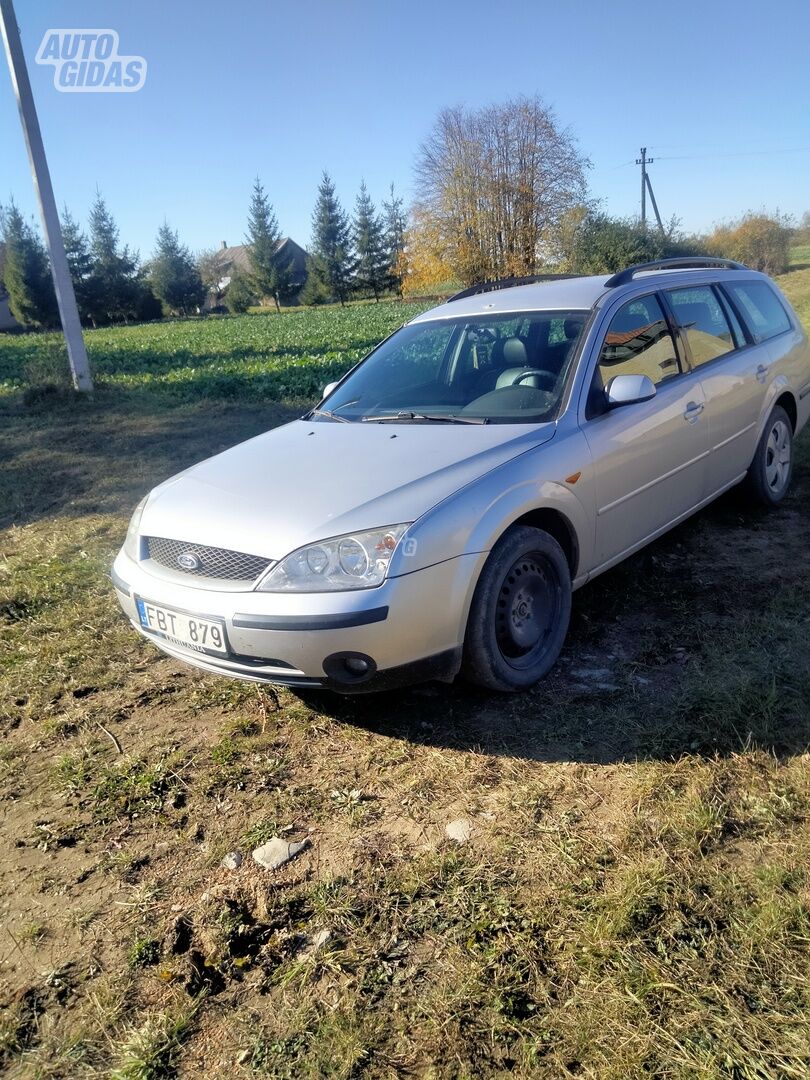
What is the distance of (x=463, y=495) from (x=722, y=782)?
135 cm

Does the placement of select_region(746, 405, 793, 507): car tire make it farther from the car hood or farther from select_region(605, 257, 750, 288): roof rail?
the car hood

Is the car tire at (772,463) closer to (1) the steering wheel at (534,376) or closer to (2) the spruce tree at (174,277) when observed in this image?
(1) the steering wheel at (534,376)

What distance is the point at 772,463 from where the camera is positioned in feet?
17.9

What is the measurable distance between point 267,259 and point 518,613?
234 ft

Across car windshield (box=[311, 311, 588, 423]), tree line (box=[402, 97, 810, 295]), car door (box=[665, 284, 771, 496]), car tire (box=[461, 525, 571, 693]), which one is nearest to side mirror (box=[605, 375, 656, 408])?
car windshield (box=[311, 311, 588, 423])

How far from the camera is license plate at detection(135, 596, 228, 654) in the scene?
9.71 feet

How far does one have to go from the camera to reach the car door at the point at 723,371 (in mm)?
4559

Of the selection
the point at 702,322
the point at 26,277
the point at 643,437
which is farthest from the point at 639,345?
the point at 26,277

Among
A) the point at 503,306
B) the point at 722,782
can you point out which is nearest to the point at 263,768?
the point at 722,782

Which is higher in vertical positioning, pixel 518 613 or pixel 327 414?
pixel 327 414

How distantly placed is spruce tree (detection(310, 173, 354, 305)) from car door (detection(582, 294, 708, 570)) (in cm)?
6667

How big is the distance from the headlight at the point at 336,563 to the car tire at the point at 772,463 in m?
3.38

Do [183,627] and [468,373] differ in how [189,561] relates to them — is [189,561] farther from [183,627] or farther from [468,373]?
[468,373]

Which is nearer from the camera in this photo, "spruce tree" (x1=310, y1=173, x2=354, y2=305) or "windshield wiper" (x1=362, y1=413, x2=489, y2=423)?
"windshield wiper" (x1=362, y1=413, x2=489, y2=423)
